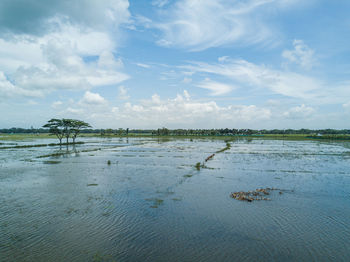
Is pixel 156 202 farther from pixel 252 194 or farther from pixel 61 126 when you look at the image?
pixel 61 126

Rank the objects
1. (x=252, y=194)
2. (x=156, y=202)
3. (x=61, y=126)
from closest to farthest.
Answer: (x=156, y=202) < (x=252, y=194) < (x=61, y=126)

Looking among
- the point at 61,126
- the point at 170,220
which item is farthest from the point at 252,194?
the point at 61,126

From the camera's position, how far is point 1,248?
7238mm

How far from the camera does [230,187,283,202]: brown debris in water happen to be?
1259 cm

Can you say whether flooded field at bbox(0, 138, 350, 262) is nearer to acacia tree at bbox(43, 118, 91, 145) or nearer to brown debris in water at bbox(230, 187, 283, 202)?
brown debris in water at bbox(230, 187, 283, 202)

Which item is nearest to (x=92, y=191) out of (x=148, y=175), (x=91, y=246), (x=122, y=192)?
(x=122, y=192)

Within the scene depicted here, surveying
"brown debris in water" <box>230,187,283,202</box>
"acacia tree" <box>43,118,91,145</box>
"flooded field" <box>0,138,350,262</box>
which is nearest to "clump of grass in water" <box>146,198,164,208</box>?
"flooded field" <box>0,138,350,262</box>

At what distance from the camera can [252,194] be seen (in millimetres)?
13508

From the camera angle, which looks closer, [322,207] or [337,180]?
[322,207]

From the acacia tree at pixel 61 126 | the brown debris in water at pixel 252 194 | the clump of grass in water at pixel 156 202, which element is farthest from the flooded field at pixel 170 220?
the acacia tree at pixel 61 126

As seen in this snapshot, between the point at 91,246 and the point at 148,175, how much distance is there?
1153cm

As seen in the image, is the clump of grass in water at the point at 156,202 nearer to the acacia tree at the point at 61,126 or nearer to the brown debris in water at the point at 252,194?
the brown debris in water at the point at 252,194

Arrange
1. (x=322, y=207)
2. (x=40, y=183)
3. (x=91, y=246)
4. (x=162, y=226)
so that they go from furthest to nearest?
(x=40, y=183) < (x=322, y=207) < (x=162, y=226) < (x=91, y=246)

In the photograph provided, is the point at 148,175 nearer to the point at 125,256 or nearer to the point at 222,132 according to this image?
the point at 125,256
